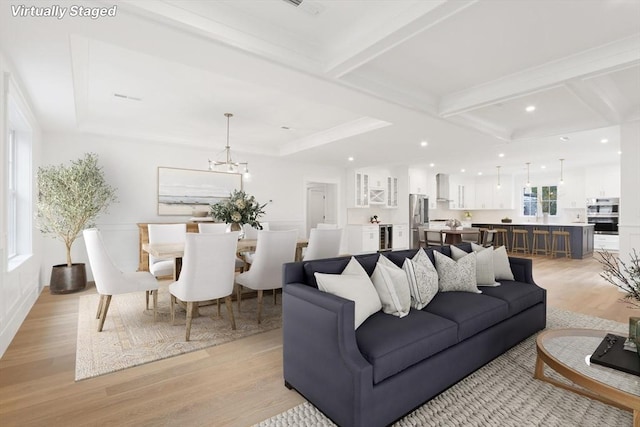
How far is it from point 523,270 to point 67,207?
231 inches

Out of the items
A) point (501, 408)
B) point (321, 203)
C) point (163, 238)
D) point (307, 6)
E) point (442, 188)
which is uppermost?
point (307, 6)

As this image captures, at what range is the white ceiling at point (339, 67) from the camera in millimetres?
2322

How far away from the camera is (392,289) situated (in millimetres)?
2332

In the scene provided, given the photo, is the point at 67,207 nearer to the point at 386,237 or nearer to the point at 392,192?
the point at 386,237

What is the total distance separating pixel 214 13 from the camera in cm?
235

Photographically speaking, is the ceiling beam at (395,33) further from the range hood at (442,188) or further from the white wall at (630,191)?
the range hood at (442,188)

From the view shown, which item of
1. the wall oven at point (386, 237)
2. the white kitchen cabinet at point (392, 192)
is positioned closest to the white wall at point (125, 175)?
the wall oven at point (386, 237)

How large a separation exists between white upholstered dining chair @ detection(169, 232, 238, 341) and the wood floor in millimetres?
509

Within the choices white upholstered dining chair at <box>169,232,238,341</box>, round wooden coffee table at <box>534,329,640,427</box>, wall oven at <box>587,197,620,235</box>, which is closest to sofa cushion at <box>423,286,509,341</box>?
round wooden coffee table at <box>534,329,640,427</box>

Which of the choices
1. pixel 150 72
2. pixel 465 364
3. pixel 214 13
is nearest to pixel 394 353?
pixel 465 364

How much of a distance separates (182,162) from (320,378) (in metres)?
5.44

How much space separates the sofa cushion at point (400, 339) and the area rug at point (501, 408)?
13.1 inches

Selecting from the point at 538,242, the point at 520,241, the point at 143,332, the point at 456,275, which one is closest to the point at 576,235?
the point at 538,242

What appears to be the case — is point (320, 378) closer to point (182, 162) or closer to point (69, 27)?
point (69, 27)
